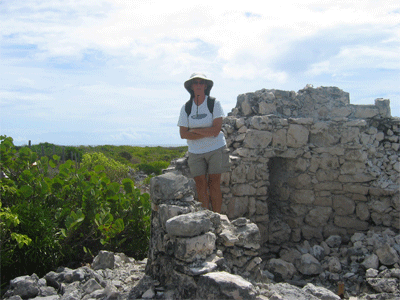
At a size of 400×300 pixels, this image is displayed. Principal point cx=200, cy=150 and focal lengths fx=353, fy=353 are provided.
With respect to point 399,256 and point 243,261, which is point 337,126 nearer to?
point 399,256

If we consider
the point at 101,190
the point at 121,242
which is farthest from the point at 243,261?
the point at 101,190

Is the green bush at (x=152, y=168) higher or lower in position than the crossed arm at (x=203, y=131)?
lower

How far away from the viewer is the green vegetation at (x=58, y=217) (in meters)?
3.60

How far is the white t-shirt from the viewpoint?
4.35 metres

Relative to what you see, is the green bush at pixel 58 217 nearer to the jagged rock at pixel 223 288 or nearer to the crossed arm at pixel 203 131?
the crossed arm at pixel 203 131

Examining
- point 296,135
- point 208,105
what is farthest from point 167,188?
point 296,135

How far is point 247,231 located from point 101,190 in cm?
196

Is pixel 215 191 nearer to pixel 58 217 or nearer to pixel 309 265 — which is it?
pixel 58 217

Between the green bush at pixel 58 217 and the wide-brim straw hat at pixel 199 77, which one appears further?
the wide-brim straw hat at pixel 199 77

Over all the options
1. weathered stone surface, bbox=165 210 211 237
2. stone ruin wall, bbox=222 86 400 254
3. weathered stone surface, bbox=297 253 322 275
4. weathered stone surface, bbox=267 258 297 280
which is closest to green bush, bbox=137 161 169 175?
stone ruin wall, bbox=222 86 400 254

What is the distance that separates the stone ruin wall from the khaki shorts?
1748 mm

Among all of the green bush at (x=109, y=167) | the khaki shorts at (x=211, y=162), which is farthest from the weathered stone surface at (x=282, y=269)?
the green bush at (x=109, y=167)

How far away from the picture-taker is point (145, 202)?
4508 millimetres

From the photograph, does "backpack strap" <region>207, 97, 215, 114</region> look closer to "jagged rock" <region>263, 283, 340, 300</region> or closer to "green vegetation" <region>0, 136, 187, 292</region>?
"green vegetation" <region>0, 136, 187, 292</region>
